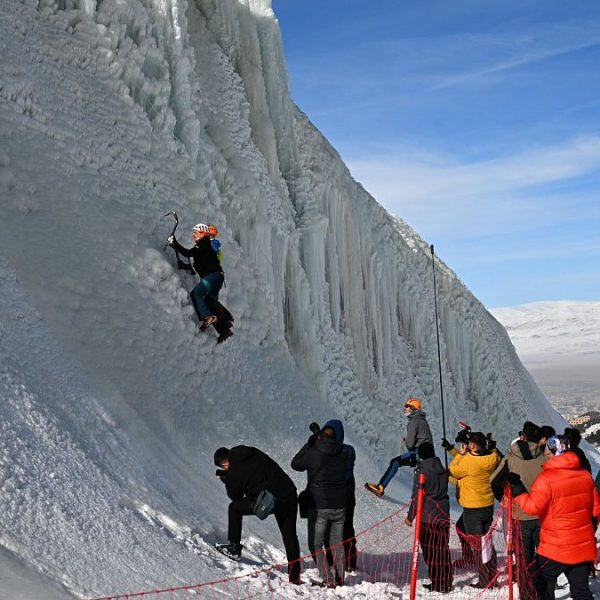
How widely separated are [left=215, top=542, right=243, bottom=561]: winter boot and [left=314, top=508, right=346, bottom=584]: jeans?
2.46 feet

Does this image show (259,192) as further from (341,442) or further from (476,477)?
(476,477)

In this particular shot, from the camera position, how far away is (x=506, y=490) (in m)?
7.31

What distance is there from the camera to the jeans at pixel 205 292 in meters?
10.3

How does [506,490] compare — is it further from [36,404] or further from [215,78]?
[215,78]

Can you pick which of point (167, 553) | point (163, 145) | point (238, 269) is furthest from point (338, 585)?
point (163, 145)

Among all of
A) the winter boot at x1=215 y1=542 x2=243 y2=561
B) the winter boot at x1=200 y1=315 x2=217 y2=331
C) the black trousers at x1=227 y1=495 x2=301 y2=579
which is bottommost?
the winter boot at x1=215 y1=542 x2=243 y2=561

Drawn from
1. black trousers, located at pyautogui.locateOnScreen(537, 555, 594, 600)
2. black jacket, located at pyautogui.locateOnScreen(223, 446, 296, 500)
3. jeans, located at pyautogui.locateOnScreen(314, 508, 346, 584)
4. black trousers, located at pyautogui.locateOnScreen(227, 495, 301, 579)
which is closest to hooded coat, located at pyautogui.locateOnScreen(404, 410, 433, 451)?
jeans, located at pyautogui.locateOnScreen(314, 508, 346, 584)

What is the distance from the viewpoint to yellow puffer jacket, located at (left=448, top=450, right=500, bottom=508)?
25.8 feet

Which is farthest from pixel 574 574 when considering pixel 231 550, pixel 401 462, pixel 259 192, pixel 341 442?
pixel 259 192

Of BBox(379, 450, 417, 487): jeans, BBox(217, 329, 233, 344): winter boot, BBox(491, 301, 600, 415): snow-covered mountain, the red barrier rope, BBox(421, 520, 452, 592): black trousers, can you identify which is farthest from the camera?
BBox(491, 301, 600, 415): snow-covered mountain

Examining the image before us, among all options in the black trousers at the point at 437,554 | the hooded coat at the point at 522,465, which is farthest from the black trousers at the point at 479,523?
the hooded coat at the point at 522,465

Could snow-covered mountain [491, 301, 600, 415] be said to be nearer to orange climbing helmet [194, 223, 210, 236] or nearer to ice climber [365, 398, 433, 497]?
ice climber [365, 398, 433, 497]

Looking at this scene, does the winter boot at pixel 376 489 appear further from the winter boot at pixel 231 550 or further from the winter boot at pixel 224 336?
the winter boot at pixel 231 550

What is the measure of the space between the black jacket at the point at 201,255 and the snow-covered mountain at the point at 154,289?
29cm
